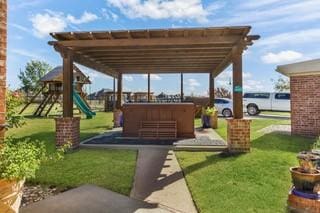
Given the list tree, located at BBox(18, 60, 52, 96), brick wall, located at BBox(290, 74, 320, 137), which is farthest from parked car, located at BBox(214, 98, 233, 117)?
tree, located at BBox(18, 60, 52, 96)

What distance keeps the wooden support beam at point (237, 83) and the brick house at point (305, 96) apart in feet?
11.7

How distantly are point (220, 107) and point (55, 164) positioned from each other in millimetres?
15601

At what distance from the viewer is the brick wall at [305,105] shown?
9.52 m

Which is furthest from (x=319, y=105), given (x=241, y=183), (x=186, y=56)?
(x=241, y=183)

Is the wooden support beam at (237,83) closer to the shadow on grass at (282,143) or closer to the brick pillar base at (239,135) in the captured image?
the brick pillar base at (239,135)

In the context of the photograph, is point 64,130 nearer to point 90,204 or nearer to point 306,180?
point 90,204

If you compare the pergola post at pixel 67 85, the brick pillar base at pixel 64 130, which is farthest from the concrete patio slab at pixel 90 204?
the pergola post at pixel 67 85

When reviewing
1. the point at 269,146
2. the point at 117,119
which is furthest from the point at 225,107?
the point at 269,146

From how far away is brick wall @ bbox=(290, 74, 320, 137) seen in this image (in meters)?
9.52

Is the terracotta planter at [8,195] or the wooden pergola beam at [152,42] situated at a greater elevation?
the wooden pergola beam at [152,42]

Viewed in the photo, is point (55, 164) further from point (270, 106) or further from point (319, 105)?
point (270, 106)

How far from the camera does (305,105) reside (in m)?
9.73

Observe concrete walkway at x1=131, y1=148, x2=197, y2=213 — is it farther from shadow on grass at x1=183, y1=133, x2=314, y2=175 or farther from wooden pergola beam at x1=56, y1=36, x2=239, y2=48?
wooden pergola beam at x1=56, y1=36, x2=239, y2=48

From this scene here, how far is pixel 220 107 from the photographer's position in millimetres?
20141
